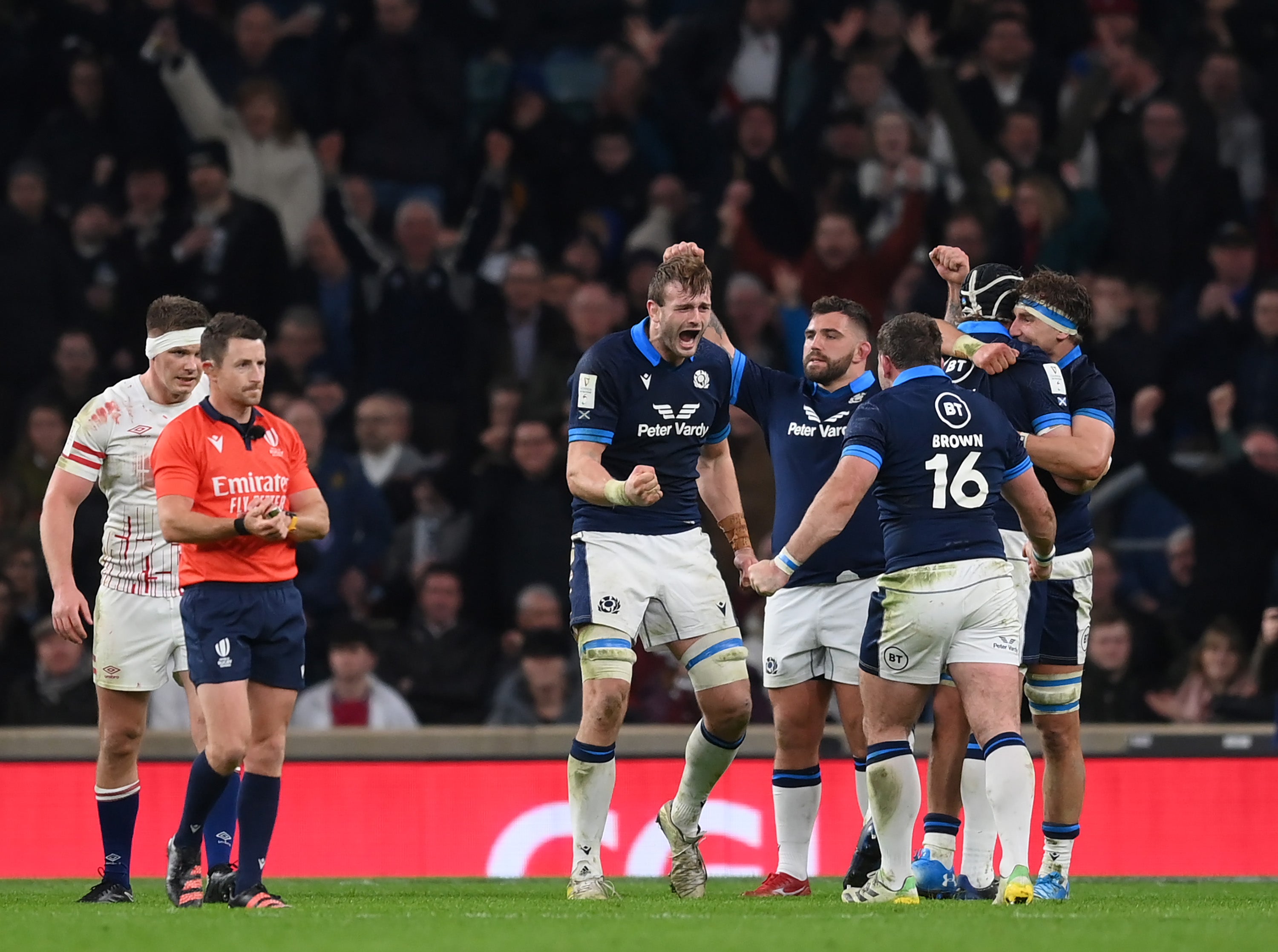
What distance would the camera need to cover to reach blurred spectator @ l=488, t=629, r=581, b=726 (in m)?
12.1

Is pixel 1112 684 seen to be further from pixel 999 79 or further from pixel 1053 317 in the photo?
pixel 999 79

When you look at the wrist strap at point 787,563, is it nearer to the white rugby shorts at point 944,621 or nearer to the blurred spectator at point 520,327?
the white rugby shorts at point 944,621

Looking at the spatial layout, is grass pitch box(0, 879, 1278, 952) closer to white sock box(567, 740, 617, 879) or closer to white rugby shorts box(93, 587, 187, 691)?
white sock box(567, 740, 617, 879)

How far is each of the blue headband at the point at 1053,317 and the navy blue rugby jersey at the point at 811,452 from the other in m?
0.79

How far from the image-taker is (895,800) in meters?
7.52

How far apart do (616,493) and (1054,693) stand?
2.15m

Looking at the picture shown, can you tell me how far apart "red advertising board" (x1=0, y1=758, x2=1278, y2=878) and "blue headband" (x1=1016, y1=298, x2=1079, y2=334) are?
320 cm

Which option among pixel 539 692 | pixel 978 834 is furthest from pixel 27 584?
pixel 978 834

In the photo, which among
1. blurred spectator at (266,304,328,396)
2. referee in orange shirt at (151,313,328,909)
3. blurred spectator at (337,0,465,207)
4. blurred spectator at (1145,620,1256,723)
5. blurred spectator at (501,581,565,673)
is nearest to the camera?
referee in orange shirt at (151,313,328,909)

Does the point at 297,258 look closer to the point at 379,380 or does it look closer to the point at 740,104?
the point at 379,380

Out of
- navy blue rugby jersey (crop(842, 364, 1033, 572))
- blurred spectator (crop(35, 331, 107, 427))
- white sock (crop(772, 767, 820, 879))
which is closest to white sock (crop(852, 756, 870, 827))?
white sock (crop(772, 767, 820, 879))

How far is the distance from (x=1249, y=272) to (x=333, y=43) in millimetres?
7407

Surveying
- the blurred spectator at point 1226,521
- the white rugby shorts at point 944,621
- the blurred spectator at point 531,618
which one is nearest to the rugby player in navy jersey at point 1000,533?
the white rugby shorts at point 944,621

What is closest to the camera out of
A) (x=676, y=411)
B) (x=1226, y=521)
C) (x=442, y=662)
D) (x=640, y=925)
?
(x=640, y=925)
